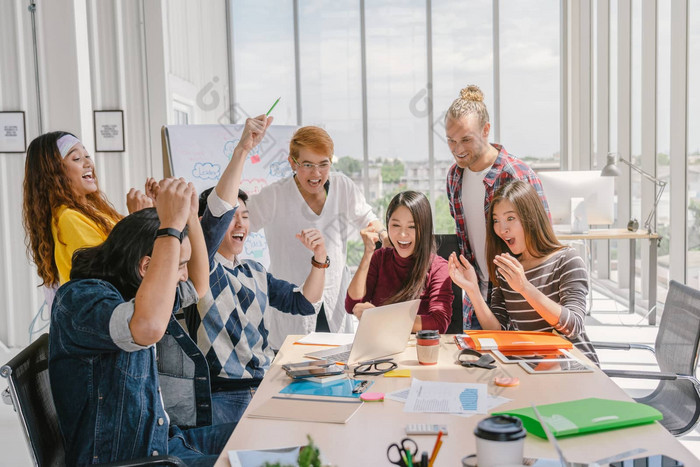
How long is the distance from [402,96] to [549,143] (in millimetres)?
1831

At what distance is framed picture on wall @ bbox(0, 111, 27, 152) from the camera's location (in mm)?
4844

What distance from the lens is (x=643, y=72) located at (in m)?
5.61

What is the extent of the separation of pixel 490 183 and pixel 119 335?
5.90 feet

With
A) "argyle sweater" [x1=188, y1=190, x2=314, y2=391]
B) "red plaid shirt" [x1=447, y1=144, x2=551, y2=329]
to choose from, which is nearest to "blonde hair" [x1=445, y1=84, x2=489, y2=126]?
"red plaid shirt" [x1=447, y1=144, x2=551, y2=329]

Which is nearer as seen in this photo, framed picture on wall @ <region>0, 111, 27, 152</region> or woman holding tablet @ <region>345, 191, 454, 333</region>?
woman holding tablet @ <region>345, 191, 454, 333</region>

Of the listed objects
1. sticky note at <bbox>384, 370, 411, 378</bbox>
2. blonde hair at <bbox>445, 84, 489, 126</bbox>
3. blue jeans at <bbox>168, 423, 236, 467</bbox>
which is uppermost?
blonde hair at <bbox>445, 84, 489, 126</bbox>

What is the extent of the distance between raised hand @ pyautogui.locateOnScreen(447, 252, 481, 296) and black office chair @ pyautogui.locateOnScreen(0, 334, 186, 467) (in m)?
1.25

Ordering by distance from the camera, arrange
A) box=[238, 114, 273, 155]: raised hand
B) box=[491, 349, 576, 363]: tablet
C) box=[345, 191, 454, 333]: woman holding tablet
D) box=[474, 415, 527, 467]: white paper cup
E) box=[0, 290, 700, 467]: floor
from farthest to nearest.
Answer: box=[0, 290, 700, 467]: floor → box=[345, 191, 454, 333]: woman holding tablet → box=[238, 114, 273, 155]: raised hand → box=[491, 349, 576, 363]: tablet → box=[474, 415, 527, 467]: white paper cup

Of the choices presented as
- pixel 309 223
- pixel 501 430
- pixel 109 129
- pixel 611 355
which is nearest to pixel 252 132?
pixel 309 223

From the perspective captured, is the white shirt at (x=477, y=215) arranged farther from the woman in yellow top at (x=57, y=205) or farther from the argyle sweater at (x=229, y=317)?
the woman in yellow top at (x=57, y=205)

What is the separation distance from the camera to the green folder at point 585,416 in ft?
4.55

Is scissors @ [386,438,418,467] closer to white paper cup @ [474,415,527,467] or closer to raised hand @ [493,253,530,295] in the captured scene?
white paper cup @ [474,415,527,467]

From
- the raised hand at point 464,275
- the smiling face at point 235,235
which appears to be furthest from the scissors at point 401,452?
the smiling face at point 235,235

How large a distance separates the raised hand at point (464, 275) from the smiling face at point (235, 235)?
31.4 inches
